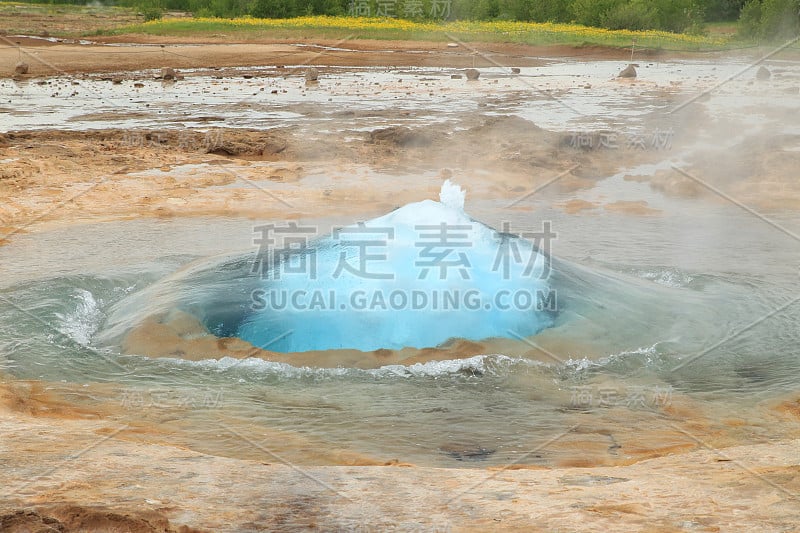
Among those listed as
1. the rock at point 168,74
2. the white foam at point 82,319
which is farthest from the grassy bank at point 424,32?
the white foam at point 82,319

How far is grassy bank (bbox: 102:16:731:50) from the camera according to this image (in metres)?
31.2

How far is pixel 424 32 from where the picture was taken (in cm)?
3139

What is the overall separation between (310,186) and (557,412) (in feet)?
20.5

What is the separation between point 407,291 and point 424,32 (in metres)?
27.4

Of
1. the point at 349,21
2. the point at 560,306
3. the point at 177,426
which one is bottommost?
the point at 177,426

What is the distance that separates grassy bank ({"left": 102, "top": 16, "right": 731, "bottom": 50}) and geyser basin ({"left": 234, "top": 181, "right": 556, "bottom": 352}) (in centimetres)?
2637

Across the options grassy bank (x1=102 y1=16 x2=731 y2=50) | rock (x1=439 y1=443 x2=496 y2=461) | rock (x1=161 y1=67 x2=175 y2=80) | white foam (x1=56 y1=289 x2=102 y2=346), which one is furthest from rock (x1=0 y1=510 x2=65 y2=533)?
grassy bank (x1=102 y1=16 x2=731 y2=50)

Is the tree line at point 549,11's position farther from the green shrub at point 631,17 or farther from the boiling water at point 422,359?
the boiling water at point 422,359

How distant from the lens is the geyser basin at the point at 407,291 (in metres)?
Answer: 5.23

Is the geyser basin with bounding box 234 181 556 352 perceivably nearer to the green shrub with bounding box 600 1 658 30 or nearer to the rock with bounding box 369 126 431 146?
the rock with bounding box 369 126 431 146

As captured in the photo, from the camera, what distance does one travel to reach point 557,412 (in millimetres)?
4559

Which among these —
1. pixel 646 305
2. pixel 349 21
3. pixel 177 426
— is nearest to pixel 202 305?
pixel 177 426

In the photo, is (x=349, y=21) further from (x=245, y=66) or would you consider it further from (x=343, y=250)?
(x=343, y=250)

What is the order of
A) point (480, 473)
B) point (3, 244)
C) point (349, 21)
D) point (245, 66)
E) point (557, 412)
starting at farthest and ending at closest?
1. point (349, 21)
2. point (245, 66)
3. point (3, 244)
4. point (557, 412)
5. point (480, 473)
